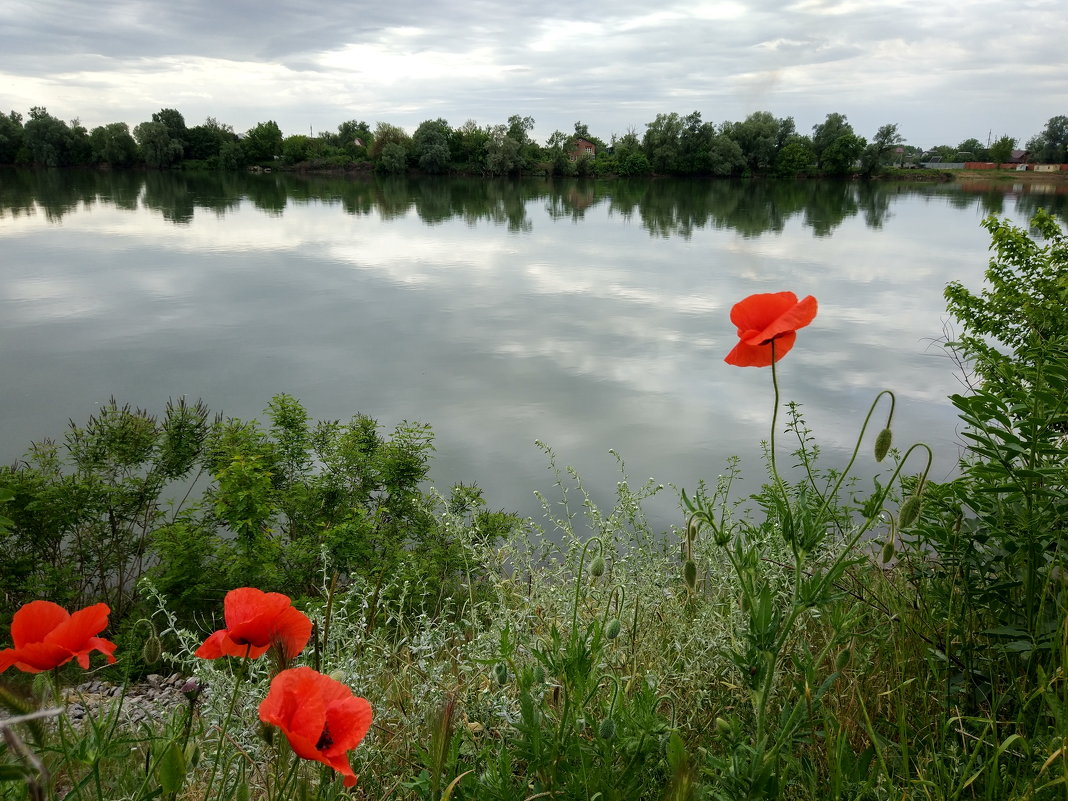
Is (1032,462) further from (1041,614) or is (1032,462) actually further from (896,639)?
(896,639)

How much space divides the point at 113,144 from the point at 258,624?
232ft

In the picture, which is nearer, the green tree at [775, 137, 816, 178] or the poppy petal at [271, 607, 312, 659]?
the poppy petal at [271, 607, 312, 659]

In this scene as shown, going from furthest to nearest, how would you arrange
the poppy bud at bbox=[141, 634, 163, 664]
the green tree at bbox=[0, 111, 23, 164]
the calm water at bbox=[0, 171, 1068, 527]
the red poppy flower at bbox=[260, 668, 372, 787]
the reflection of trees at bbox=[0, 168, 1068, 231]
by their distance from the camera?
1. the green tree at bbox=[0, 111, 23, 164]
2. the reflection of trees at bbox=[0, 168, 1068, 231]
3. the calm water at bbox=[0, 171, 1068, 527]
4. the poppy bud at bbox=[141, 634, 163, 664]
5. the red poppy flower at bbox=[260, 668, 372, 787]

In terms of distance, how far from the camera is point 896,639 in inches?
76.2

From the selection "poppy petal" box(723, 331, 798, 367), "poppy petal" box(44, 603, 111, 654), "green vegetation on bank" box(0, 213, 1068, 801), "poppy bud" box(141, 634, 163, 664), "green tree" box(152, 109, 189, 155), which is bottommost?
"green vegetation on bank" box(0, 213, 1068, 801)

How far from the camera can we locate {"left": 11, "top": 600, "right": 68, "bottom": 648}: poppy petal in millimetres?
953

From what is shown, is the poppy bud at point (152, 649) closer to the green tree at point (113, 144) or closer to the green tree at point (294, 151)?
the green tree at point (113, 144)

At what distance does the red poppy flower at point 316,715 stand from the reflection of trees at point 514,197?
95.6ft

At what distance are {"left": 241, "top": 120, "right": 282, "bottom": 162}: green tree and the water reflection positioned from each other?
493 centimetres

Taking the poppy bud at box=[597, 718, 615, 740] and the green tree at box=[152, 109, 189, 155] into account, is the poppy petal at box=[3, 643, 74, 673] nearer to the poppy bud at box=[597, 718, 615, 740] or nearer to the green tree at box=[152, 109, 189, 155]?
the poppy bud at box=[597, 718, 615, 740]

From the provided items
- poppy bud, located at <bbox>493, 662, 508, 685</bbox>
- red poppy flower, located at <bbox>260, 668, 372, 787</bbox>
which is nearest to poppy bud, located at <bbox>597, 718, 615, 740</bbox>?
poppy bud, located at <bbox>493, 662, 508, 685</bbox>

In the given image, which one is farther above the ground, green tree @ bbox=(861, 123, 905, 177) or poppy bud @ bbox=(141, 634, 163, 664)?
green tree @ bbox=(861, 123, 905, 177)

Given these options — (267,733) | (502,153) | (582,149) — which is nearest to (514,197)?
(502,153)

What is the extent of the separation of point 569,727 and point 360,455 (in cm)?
512
